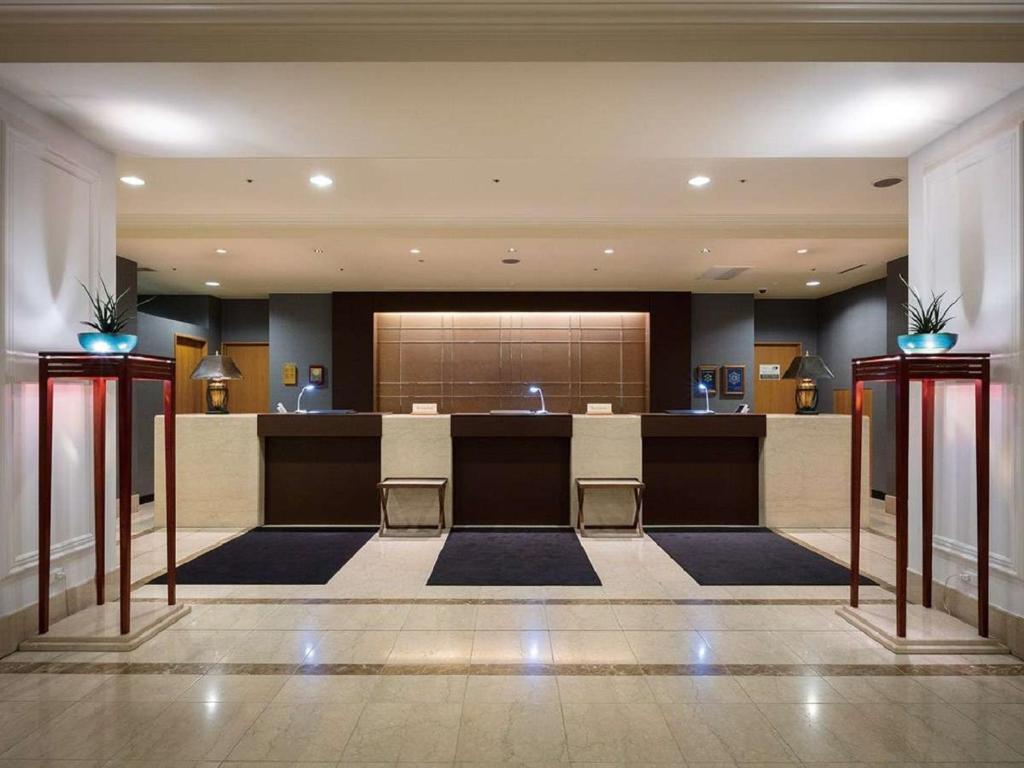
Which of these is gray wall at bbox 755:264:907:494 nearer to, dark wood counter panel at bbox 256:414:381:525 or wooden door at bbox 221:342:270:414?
dark wood counter panel at bbox 256:414:381:525

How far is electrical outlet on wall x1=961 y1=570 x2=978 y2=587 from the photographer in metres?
4.01

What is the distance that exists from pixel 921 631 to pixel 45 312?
582 cm

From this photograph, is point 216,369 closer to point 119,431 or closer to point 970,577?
point 119,431

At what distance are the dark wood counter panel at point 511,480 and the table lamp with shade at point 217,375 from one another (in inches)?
107

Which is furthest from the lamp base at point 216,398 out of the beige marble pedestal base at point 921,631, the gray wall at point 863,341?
the gray wall at point 863,341

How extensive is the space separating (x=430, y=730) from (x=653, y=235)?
6.23 meters

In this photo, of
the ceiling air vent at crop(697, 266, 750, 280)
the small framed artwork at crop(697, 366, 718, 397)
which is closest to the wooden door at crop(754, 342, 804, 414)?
the small framed artwork at crop(697, 366, 718, 397)

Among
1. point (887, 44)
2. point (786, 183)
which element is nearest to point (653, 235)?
point (786, 183)

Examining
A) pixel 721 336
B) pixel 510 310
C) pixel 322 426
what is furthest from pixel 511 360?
pixel 322 426

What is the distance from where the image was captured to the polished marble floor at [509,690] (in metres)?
2.69

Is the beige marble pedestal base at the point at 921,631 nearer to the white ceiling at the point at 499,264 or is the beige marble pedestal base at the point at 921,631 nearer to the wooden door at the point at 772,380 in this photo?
the white ceiling at the point at 499,264

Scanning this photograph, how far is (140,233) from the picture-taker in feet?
24.8

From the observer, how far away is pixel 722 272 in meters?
9.91

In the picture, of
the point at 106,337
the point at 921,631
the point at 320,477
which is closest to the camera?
the point at 921,631
